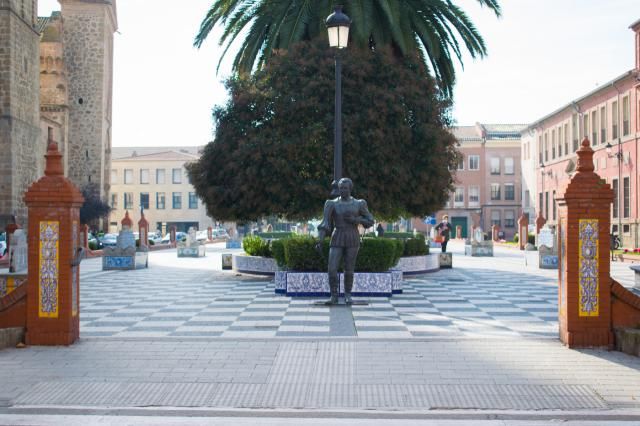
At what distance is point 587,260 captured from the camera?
26.9 ft

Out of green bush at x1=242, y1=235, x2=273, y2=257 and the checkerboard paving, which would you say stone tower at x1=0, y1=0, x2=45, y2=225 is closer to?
green bush at x1=242, y1=235, x2=273, y2=257

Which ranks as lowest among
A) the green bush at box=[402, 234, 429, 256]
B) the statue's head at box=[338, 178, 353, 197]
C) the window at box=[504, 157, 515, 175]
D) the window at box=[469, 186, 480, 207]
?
the green bush at box=[402, 234, 429, 256]

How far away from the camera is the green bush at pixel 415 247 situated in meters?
20.8

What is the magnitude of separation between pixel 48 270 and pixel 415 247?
13995 millimetres

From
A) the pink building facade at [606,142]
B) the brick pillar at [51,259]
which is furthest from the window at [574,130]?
the brick pillar at [51,259]

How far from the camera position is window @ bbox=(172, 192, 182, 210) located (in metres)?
87.5

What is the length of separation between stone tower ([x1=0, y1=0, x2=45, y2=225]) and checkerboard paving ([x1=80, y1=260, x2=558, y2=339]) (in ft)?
69.7

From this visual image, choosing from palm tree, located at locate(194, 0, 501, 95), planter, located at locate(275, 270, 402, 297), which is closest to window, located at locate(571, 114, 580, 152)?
palm tree, located at locate(194, 0, 501, 95)

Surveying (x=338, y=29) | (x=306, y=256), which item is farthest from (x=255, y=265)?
(x=338, y=29)

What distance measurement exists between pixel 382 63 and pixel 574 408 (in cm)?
1494

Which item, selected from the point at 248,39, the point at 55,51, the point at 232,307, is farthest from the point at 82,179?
the point at 232,307

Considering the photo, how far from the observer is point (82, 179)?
55062 mm

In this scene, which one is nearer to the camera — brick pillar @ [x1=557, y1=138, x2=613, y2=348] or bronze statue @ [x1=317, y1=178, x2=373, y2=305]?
brick pillar @ [x1=557, y1=138, x2=613, y2=348]

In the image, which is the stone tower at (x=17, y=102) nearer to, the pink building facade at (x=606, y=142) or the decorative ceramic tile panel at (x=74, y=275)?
the pink building facade at (x=606, y=142)
